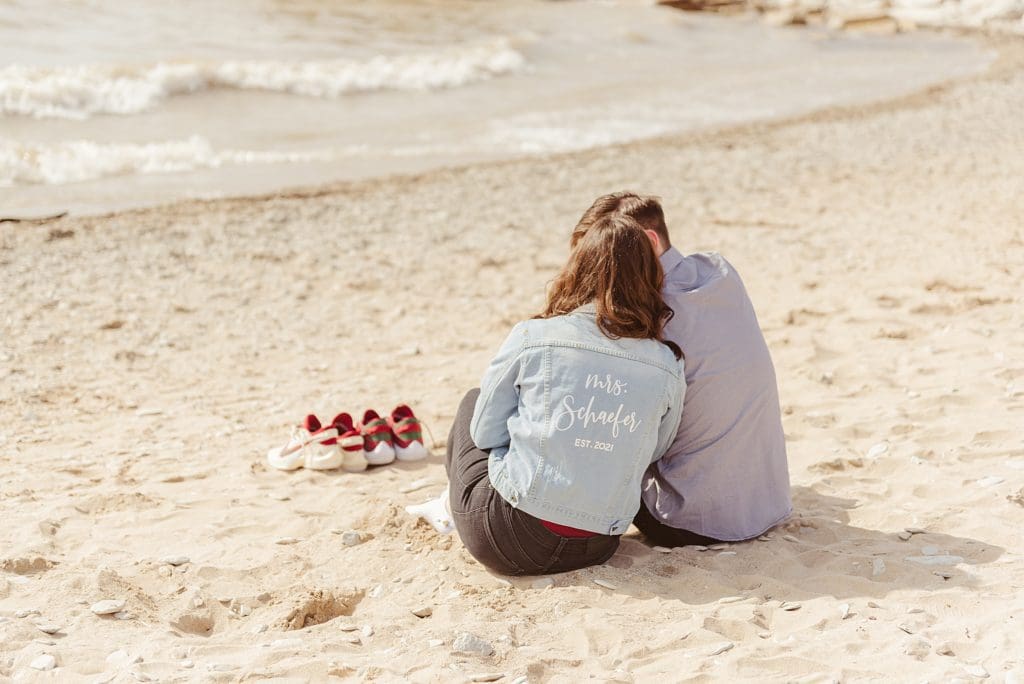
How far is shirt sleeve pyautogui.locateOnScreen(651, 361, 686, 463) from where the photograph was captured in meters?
3.54

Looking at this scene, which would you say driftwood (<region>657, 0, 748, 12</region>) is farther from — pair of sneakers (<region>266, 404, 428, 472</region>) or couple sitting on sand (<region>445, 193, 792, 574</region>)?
couple sitting on sand (<region>445, 193, 792, 574</region>)

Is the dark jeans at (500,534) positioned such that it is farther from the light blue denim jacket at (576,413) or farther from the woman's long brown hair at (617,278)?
the woman's long brown hair at (617,278)

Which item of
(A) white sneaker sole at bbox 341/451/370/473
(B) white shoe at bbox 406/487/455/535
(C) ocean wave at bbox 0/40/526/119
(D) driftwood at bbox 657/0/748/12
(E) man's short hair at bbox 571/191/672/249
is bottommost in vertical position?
(A) white sneaker sole at bbox 341/451/370/473

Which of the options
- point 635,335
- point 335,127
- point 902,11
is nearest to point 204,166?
point 335,127

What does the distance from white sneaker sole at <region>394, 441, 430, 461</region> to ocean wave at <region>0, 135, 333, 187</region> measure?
6464mm

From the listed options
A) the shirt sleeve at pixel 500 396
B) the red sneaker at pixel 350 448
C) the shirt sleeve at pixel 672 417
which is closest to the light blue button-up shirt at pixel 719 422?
the shirt sleeve at pixel 672 417

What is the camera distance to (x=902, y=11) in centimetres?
2678

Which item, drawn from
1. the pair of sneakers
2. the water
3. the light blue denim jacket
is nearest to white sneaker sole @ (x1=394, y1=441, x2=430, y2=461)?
the pair of sneakers

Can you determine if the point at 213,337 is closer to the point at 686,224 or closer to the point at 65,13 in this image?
the point at 686,224

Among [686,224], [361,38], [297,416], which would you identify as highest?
[361,38]

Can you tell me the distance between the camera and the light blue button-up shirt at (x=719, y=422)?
3.73m

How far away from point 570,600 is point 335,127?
33.8 ft

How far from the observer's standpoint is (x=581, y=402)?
340 centimetres

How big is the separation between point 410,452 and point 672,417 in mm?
1668
